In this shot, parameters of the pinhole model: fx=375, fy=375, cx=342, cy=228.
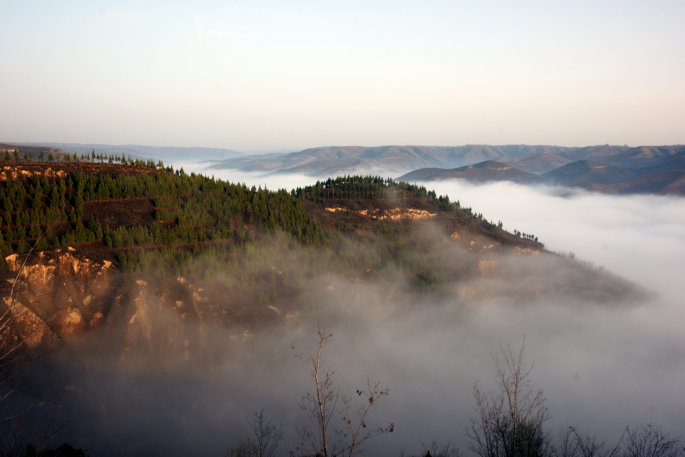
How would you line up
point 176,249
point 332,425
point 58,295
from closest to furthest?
1. point 58,295
2. point 332,425
3. point 176,249

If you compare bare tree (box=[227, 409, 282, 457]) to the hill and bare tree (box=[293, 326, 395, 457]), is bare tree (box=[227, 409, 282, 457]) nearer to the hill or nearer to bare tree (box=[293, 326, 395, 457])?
bare tree (box=[293, 326, 395, 457])

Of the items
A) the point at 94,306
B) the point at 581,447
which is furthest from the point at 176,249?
the point at 581,447

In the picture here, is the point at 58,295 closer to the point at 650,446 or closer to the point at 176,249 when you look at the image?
the point at 176,249

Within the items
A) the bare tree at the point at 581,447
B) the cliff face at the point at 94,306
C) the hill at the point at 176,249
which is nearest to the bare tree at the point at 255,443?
the cliff face at the point at 94,306

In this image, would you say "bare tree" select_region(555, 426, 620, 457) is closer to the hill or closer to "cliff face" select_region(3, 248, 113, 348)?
the hill

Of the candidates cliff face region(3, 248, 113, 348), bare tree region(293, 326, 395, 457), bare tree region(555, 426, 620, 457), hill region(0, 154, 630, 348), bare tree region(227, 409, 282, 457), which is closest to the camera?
bare tree region(555, 426, 620, 457)

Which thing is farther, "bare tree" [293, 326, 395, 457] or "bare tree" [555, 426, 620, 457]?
"bare tree" [293, 326, 395, 457]

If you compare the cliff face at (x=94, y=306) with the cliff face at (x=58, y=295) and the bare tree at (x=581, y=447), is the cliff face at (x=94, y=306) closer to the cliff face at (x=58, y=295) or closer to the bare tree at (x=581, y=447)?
the cliff face at (x=58, y=295)

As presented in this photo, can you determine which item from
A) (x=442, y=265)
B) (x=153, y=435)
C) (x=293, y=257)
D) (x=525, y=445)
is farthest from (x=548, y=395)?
(x=153, y=435)

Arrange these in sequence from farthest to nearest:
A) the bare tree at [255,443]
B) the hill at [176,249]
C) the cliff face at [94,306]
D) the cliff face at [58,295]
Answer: the hill at [176,249], the cliff face at [94,306], the cliff face at [58,295], the bare tree at [255,443]

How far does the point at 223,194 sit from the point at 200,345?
179ft

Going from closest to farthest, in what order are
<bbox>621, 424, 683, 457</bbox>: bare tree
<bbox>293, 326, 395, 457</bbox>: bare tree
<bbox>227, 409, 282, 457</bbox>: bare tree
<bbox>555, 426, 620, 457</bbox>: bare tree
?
<bbox>555, 426, 620, 457</bbox>: bare tree → <bbox>621, 424, 683, 457</bbox>: bare tree → <bbox>227, 409, 282, 457</bbox>: bare tree → <bbox>293, 326, 395, 457</bbox>: bare tree

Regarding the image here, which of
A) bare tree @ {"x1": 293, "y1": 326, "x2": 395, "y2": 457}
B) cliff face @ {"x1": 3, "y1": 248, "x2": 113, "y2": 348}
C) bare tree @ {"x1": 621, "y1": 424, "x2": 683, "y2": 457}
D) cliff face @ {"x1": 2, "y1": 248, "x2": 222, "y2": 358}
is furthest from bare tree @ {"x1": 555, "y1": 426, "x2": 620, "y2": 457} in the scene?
cliff face @ {"x1": 3, "y1": 248, "x2": 113, "y2": 348}

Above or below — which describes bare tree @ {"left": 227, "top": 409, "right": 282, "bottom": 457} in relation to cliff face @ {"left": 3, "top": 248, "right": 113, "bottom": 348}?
below
